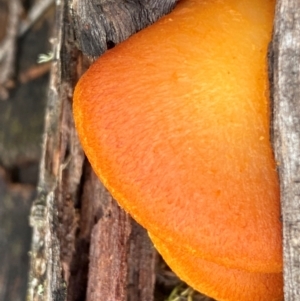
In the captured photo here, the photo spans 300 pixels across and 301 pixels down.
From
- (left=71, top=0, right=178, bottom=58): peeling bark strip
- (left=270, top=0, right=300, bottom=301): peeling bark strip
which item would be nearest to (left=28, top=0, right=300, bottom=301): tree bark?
(left=71, top=0, right=178, bottom=58): peeling bark strip

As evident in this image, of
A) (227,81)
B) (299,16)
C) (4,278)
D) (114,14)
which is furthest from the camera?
(4,278)

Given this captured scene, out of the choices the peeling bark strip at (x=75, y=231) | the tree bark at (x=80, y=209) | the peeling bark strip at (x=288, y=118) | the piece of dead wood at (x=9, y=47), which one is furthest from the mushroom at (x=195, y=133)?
the piece of dead wood at (x=9, y=47)

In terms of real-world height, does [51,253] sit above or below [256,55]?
below

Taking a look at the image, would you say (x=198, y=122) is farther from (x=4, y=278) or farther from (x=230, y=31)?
(x=4, y=278)

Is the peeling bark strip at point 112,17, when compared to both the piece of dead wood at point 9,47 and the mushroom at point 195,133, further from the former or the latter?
the piece of dead wood at point 9,47

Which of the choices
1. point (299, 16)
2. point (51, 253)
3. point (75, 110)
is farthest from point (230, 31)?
point (51, 253)

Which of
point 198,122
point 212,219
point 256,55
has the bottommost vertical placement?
point 212,219

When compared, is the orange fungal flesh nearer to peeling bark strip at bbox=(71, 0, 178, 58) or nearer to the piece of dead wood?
peeling bark strip at bbox=(71, 0, 178, 58)

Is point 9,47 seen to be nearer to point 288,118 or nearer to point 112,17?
point 112,17

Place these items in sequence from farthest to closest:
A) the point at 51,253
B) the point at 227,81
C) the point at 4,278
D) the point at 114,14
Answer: the point at 4,278
the point at 51,253
the point at 114,14
the point at 227,81
